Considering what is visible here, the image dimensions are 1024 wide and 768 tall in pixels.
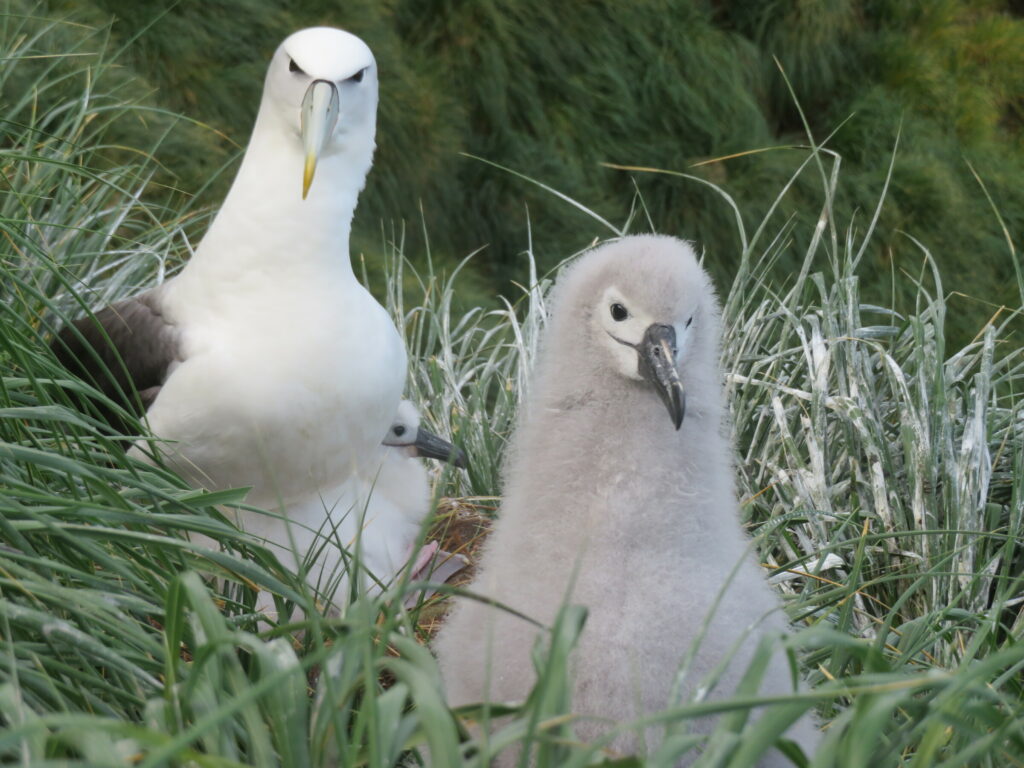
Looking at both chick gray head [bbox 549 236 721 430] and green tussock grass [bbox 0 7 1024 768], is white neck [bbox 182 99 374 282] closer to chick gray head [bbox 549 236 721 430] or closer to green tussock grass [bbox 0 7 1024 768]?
green tussock grass [bbox 0 7 1024 768]

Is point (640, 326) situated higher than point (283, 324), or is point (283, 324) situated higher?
point (640, 326)

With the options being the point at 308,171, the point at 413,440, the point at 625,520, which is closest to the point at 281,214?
the point at 308,171

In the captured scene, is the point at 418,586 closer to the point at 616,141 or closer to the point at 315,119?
the point at 315,119

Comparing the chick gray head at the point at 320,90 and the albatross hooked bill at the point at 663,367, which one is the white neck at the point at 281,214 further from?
the albatross hooked bill at the point at 663,367

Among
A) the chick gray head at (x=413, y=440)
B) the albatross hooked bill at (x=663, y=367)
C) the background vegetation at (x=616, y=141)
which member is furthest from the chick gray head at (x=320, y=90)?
the background vegetation at (x=616, y=141)

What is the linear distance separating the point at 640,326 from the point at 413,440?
4.35 ft

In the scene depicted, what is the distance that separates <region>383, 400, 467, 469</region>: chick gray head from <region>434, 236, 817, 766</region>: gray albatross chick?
3.56ft

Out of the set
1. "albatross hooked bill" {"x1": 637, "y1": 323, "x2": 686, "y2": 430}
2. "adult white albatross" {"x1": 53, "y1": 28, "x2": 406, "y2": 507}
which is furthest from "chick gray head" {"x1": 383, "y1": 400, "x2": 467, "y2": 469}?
"albatross hooked bill" {"x1": 637, "y1": 323, "x2": 686, "y2": 430}

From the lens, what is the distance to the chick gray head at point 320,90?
2482 millimetres

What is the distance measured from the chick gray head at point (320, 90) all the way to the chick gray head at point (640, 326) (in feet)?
2.50

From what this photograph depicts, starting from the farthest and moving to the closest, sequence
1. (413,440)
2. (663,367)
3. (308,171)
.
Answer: (413,440) → (308,171) → (663,367)

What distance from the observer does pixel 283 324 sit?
2479 millimetres

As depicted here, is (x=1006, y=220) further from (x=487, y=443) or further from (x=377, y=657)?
(x=377, y=657)

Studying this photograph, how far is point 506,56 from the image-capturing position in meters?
5.77
